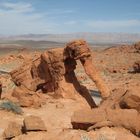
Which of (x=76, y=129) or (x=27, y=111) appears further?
(x=27, y=111)

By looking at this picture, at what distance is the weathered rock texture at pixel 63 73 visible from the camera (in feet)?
54.6

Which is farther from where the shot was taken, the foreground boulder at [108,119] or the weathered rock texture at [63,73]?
the weathered rock texture at [63,73]

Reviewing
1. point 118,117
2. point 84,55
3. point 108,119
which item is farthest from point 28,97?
point 118,117

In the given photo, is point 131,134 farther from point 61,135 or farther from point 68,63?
point 68,63

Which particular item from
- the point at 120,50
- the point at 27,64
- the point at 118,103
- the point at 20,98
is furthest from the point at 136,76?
the point at 120,50

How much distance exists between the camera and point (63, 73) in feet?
55.7

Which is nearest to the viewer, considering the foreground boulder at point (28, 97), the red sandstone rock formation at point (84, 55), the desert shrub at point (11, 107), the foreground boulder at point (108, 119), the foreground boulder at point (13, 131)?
the foreground boulder at point (108, 119)

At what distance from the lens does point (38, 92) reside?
703 inches

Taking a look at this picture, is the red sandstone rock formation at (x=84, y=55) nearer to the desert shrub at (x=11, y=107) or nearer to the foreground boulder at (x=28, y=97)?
the foreground boulder at (x=28, y=97)

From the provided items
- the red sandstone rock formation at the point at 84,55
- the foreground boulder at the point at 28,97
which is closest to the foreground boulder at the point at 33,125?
the foreground boulder at the point at 28,97

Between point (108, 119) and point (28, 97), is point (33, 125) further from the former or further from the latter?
point (28, 97)

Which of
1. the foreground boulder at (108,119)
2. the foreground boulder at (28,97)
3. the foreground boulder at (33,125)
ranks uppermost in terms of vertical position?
the foreground boulder at (108,119)

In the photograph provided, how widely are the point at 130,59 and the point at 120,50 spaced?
13028 millimetres

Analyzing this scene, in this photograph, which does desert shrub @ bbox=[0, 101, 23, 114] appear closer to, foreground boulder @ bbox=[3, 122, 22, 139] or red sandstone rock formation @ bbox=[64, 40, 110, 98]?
red sandstone rock formation @ bbox=[64, 40, 110, 98]
